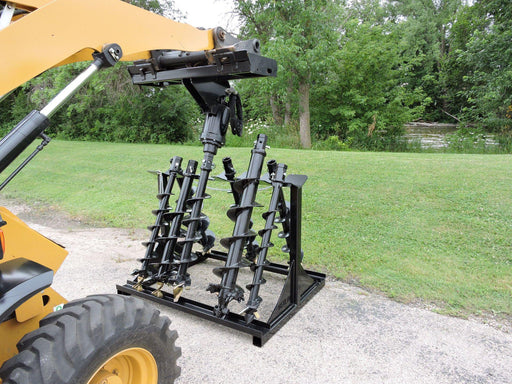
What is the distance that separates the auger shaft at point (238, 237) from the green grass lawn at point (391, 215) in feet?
4.54

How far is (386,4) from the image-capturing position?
37312 mm

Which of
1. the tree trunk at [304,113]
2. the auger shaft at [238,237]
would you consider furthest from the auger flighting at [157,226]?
the tree trunk at [304,113]

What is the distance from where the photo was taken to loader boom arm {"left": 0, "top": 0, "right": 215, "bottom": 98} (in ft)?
4.42

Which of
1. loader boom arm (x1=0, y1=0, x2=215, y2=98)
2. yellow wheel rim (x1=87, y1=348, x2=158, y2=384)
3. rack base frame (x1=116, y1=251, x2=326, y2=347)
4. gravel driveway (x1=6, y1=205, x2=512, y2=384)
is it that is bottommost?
gravel driveway (x1=6, y1=205, x2=512, y2=384)

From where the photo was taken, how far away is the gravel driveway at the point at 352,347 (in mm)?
2156

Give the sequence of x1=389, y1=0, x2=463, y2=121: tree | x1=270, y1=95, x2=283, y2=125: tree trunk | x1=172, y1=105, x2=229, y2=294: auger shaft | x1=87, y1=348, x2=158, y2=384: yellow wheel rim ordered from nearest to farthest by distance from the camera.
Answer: x1=87, y1=348, x2=158, y2=384: yellow wheel rim → x1=172, y1=105, x2=229, y2=294: auger shaft → x1=270, y1=95, x2=283, y2=125: tree trunk → x1=389, y1=0, x2=463, y2=121: tree

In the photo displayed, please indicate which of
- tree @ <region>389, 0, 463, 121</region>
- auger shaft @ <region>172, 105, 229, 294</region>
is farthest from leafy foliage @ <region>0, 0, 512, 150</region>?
auger shaft @ <region>172, 105, 229, 294</region>

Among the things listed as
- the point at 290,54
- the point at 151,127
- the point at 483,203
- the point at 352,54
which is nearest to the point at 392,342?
the point at 483,203

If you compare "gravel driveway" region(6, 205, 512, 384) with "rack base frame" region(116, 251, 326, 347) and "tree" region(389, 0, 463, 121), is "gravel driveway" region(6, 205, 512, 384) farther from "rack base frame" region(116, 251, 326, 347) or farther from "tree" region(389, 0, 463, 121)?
"tree" region(389, 0, 463, 121)

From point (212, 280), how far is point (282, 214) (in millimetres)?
1059

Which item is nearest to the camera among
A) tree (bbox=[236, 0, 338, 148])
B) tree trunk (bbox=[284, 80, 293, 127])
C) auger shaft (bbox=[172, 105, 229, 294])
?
auger shaft (bbox=[172, 105, 229, 294])

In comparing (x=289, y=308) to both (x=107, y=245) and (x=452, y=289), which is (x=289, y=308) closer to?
(x=452, y=289)

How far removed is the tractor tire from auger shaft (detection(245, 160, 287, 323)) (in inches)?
32.0

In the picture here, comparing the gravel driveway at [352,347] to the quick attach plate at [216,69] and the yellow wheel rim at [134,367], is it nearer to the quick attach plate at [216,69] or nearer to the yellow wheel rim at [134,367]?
the yellow wheel rim at [134,367]
